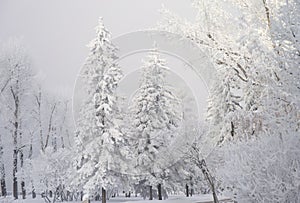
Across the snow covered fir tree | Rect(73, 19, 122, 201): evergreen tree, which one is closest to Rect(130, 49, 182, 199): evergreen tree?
the snow covered fir tree

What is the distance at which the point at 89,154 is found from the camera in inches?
811

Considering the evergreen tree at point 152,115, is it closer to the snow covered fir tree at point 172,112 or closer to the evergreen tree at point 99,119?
the snow covered fir tree at point 172,112

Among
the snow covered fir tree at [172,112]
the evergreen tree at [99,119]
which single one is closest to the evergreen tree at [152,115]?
the snow covered fir tree at [172,112]

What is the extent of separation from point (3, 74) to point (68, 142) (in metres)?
14.8

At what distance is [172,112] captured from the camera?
2600cm

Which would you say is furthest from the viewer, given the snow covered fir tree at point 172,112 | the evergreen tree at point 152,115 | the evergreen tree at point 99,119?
the evergreen tree at point 152,115

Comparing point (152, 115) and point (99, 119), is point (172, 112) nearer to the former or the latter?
point (152, 115)

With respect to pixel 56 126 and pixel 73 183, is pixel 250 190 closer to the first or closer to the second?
pixel 73 183

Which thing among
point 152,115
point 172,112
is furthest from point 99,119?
point 172,112

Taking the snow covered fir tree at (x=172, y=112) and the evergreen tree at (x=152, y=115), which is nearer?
the snow covered fir tree at (x=172, y=112)

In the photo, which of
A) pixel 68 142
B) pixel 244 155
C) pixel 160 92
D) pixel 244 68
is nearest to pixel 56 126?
pixel 68 142

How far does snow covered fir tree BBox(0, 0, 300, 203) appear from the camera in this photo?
166 inches

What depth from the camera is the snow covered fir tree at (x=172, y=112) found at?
4215mm

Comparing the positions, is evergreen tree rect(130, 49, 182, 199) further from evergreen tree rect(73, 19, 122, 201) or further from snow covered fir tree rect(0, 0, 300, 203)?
evergreen tree rect(73, 19, 122, 201)
